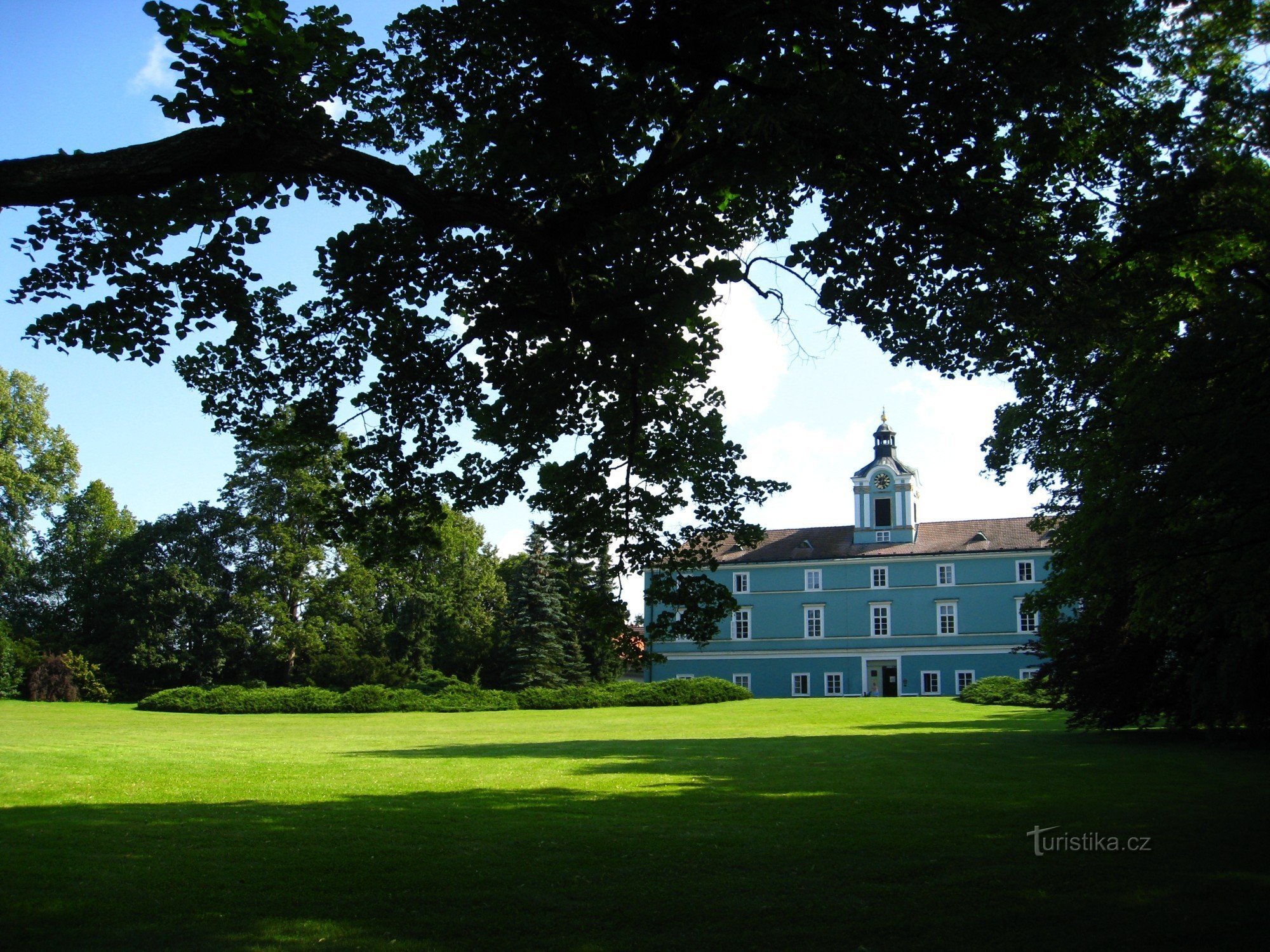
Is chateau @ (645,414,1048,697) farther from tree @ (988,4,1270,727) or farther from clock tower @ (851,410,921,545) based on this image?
tree @ (988,4,1270,727)

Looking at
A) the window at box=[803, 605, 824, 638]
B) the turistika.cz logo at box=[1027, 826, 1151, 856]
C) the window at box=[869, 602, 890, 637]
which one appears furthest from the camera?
the window at box=[803, 605, 824, 638]

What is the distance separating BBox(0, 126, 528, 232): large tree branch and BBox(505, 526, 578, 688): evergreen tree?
1763 inches

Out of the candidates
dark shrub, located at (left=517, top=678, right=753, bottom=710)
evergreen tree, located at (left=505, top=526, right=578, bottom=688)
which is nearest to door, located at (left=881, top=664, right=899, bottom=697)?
dark shrub, located at (left=517, top=678, right=753, bottom=710)

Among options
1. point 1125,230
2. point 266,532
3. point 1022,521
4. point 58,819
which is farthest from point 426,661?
point 1125,230

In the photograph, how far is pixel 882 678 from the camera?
203ft

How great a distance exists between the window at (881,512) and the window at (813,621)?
262 inches

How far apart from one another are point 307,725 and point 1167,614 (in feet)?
95.5

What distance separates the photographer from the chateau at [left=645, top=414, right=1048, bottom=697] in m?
59.4

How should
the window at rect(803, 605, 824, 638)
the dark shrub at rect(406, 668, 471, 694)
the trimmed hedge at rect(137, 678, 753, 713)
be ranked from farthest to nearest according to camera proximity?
the window at rect(803, 605, 824, 638) → the dark shrub at rect(406, 668, 471, 694) → the trimmed hedge at rect(137, 678, 753, 713)

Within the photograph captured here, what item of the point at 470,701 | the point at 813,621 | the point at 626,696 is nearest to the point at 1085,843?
the point at 626,696

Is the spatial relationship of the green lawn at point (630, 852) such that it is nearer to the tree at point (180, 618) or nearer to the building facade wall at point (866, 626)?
the tree at point (180, 618)

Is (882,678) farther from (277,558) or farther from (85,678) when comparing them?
(85,678)

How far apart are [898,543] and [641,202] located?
56.8 m

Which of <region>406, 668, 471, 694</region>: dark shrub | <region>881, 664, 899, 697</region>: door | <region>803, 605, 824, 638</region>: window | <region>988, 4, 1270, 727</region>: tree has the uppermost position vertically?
<region>988, 4, 1270, 727</region>: tree
